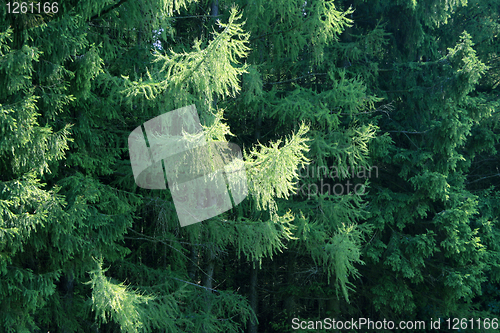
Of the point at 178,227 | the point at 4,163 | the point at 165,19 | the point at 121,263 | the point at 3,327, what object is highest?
the point at 165,19

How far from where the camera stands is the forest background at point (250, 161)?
472cm

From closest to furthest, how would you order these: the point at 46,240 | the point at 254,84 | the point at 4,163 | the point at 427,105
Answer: the point at 4,163
the point at 46,240
the point at 254,84
the point at 427,105

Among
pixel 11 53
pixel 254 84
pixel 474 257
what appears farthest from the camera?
pixel 474 257

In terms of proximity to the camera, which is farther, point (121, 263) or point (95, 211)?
point (121, 263)

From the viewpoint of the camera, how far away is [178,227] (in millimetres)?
6410

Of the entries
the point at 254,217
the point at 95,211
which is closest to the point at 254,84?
the point at 254,217

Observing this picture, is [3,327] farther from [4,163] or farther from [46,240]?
[4,163]

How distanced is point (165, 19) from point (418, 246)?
5.40 metres

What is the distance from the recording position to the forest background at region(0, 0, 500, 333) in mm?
4719

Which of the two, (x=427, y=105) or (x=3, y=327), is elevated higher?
(x=427, y=105)

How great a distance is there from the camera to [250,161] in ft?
16.2

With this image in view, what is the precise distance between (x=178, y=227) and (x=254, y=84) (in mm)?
2397

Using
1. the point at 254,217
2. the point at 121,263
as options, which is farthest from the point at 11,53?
the point at 254,217

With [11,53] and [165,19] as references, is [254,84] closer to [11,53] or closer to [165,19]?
[165,19]
